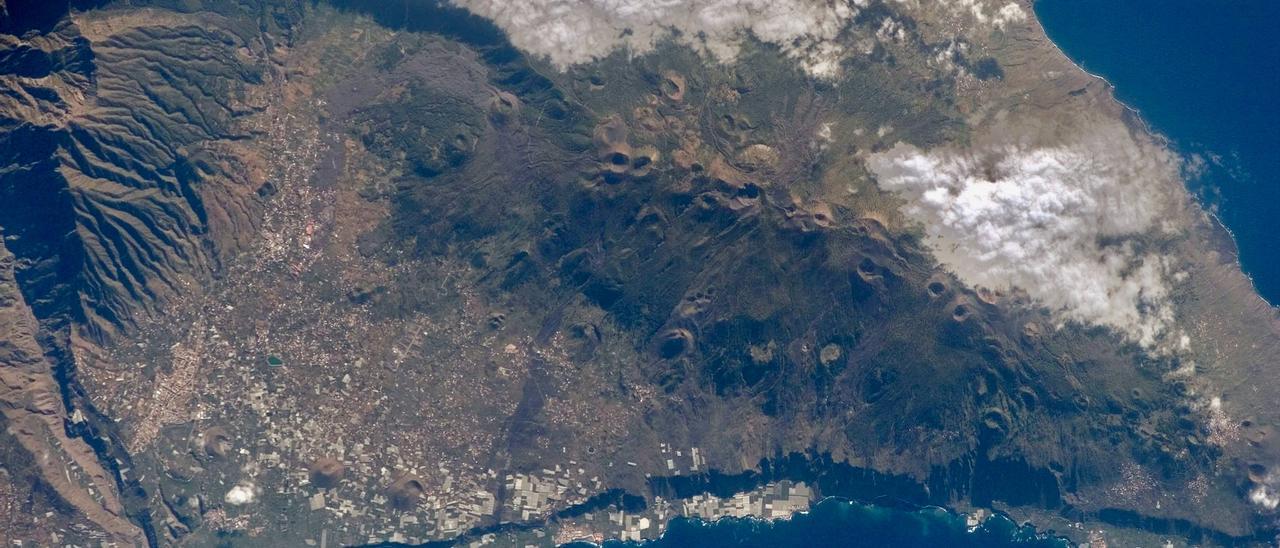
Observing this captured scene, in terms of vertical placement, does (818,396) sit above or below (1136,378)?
below

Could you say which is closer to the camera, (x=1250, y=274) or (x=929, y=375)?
(x=929, y=375)

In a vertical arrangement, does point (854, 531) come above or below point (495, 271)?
below

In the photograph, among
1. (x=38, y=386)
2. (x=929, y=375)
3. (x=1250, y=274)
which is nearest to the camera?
(x=38, y=386)

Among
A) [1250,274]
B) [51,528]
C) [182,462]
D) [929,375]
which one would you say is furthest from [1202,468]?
[51,528]

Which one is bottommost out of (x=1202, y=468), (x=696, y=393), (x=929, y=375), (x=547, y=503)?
(x=547, y=503)

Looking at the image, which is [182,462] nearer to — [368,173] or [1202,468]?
[368,173]

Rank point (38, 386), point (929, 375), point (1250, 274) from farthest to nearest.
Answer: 1. point (1250, 274)
2. point (929, 375)
3. point (38, 386)

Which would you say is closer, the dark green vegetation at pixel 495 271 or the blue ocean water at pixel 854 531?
the dark green vegetation at pixel 495 271

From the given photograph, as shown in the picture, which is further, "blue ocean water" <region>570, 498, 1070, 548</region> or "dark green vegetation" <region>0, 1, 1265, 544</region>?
"blue ocean water" <region>570, 498, 1070, 548</region>
